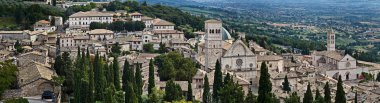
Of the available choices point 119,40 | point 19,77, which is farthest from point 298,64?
point 19,77

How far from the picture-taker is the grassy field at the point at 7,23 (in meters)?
83.1

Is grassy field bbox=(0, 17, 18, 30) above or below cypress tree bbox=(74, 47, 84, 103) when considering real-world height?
above

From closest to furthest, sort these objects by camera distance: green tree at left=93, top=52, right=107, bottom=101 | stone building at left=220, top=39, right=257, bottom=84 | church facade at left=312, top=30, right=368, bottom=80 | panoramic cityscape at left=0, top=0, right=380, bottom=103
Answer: green tree at left=93, top=52, right=107, bottom=101 < panoramic cityscape at left=0, top=0, right=380, bottom=103 < stone building at left=220, top=39, right=257, bottom=84 < church facade at left=312, top=30, right=368, bottom=80

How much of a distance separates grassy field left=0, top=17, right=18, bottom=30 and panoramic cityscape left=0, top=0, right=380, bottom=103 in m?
0.14

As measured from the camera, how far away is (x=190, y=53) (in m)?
70.5

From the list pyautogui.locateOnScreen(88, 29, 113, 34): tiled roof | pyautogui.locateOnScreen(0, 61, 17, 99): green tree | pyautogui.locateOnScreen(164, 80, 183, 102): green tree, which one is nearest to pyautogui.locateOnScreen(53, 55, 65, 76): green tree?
pyautogui.locateOnScreen(0, 61, 17, 99): green tree

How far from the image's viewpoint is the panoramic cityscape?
148 feet

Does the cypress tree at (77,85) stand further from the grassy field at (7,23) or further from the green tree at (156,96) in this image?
the grassy field at (7,23)

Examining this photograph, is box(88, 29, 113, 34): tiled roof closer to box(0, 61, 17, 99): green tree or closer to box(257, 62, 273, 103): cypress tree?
box(0, 61, 17, 99): green tree

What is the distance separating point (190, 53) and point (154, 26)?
1618 centimetres

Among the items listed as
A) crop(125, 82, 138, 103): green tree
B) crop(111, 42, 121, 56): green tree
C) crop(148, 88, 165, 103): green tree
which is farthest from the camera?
crop(111, 42, 121, 56): green tree

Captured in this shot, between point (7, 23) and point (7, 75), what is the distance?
127 ft

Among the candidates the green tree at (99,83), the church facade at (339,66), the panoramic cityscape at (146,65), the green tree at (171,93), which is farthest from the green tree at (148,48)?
the green tree at (171,93)

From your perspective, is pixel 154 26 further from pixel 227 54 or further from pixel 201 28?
pixel 227 54
